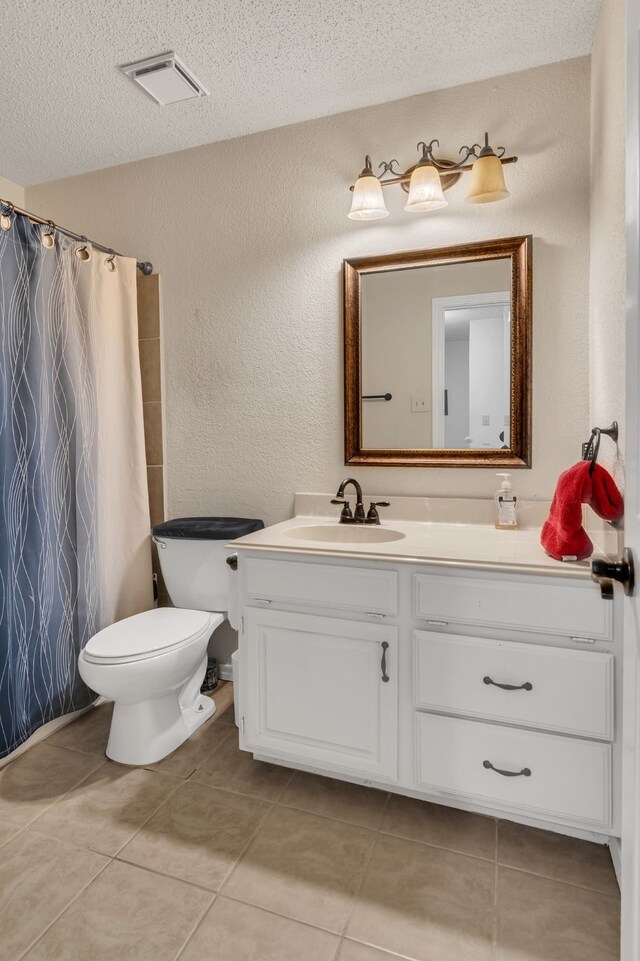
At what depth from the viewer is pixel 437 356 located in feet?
6.41

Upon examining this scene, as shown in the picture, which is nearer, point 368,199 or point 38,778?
point 38,778

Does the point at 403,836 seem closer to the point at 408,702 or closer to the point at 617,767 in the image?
the point at 408,702

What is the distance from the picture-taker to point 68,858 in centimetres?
142

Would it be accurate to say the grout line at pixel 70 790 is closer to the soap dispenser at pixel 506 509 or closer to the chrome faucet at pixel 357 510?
the chrome faucet at pixel 357 510

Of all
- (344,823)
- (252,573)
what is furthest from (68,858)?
(252,573)

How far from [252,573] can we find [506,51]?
188 cm

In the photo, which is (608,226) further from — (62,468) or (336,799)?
(62,468)

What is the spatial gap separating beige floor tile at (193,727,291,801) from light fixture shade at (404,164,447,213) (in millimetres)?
1956

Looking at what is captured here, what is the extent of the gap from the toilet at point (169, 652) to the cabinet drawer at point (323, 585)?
21 centimetres

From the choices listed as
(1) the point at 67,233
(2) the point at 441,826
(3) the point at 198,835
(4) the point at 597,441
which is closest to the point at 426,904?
(2) the point at 441,826

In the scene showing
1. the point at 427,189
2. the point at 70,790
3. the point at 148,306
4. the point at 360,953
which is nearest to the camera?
the point at 360,953

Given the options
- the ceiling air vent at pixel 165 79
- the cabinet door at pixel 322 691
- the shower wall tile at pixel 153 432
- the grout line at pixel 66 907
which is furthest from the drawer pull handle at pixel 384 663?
the ceiling air vent at pixel 165 79

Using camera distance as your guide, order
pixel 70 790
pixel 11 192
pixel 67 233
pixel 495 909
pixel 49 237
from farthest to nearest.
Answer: pixel 11 192, pixel 67 233, pixel 49 237, pixel 70 790, pixel 495 909

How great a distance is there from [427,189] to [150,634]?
5.89 feet
